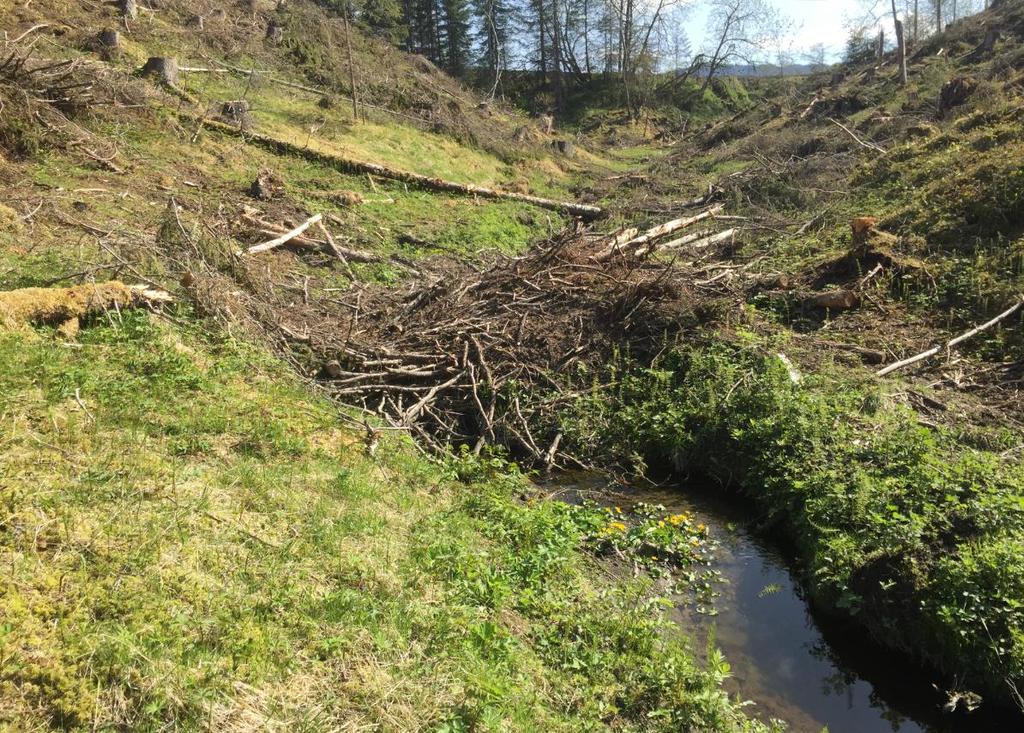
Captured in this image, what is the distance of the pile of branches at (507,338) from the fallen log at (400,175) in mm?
7266

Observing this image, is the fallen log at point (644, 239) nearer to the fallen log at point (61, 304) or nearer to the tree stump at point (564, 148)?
the fallen log at point (61, 304)

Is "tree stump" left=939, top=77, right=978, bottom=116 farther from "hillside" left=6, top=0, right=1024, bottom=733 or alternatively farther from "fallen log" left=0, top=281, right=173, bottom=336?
"fallen log" left=0, top=281, right=173, bottom=336

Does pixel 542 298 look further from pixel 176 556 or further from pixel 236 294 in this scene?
pixel 176 556

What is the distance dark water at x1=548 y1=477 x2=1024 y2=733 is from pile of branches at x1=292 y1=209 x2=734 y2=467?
8.05 ft

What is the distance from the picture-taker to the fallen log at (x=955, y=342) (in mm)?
7930

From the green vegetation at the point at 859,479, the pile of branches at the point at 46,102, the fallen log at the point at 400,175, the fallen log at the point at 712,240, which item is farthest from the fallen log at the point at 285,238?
the fallen log at the point at 712,240

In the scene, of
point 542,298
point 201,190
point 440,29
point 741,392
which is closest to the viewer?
point 741,392

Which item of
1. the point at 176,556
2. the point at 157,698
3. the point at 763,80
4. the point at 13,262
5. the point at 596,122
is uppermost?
the point at 763,80

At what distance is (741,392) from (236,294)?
20.0ft

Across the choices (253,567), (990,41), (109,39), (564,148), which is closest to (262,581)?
(253,567)

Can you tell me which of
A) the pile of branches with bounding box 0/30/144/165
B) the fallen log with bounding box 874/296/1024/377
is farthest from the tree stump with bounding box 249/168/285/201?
the fallen log with bounding box 874/296/1024/377

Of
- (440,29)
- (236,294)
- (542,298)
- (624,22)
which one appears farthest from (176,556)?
(624,22)

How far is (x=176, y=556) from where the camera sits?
11.4ft

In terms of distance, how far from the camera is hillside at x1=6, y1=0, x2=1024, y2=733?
3.23 m
